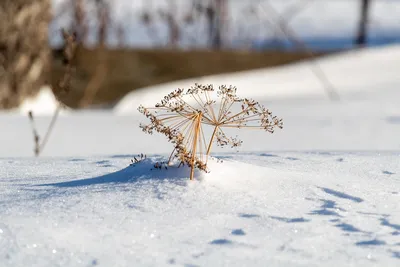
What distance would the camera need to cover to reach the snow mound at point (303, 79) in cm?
839

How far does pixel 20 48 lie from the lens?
246 inches

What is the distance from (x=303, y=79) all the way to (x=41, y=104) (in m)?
3.65

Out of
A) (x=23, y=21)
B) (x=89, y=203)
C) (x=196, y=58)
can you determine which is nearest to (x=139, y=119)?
(x=23, y=21)

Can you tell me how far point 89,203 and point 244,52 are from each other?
7.93m

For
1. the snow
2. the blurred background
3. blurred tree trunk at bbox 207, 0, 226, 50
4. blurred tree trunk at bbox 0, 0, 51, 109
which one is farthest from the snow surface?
blurred tree trunk at bbox 207, 0, 226, 50

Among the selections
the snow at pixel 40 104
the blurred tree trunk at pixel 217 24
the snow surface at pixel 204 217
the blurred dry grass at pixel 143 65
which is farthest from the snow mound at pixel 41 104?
the blurred tree trunk at pixel 217 24

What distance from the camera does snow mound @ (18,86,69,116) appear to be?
6373mm

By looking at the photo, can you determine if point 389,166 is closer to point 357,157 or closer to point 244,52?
point 357,157

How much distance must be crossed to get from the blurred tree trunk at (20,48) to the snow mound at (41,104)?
6 centimetres

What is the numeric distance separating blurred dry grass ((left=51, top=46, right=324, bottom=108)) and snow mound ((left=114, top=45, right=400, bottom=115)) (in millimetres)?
262

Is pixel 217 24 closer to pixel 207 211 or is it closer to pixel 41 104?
pixel 41 104

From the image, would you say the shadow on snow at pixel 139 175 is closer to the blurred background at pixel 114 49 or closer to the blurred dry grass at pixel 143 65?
the blurred background at pixel 114 49

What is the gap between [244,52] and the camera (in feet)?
32.7

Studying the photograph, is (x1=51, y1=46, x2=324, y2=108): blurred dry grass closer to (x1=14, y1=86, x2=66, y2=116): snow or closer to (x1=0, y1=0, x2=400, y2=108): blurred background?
(x1=0, y1=0, x2=400, y2=108): blurred background
